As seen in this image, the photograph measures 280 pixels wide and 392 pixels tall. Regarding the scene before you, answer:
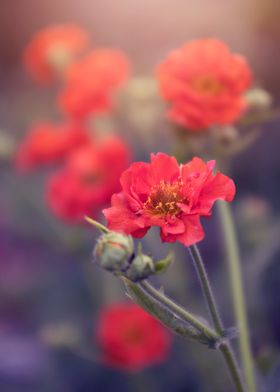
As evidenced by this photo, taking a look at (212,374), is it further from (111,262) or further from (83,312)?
(111,262)

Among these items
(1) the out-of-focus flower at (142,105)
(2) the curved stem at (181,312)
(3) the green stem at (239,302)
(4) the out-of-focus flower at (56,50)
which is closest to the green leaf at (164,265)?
(2) the curved stem at (181,312)

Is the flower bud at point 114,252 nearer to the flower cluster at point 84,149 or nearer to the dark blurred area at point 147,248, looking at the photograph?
the dark blurred area at point 147,248

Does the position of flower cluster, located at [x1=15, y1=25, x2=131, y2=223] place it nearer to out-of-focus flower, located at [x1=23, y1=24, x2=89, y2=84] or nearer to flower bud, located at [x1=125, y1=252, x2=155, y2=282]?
out-of-focus flower, located at [x1=23, y1=24, x2=89, y2=84]

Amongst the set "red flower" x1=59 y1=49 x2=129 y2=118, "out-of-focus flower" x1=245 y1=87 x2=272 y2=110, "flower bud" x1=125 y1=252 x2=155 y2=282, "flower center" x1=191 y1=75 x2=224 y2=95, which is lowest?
"flower bud" x1=125 y1=252 x2=155 y2=282

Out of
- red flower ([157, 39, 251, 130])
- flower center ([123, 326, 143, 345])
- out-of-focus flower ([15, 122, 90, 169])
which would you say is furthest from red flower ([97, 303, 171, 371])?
red flower ([157, 39, 251, 130])

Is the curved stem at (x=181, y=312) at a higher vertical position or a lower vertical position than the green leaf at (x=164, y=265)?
lower

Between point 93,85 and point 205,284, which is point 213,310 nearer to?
point 205,284
